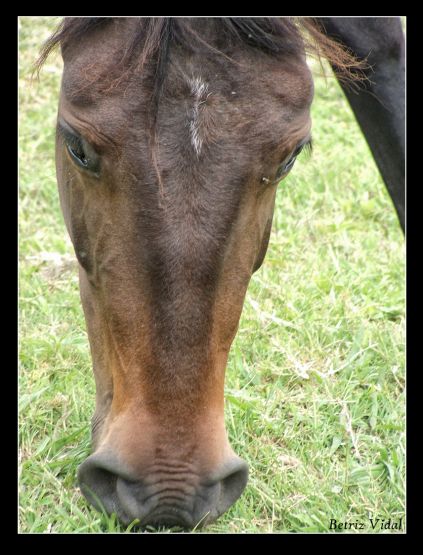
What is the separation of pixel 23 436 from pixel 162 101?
171 cm

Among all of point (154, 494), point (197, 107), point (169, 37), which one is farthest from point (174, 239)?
point (154, 494)

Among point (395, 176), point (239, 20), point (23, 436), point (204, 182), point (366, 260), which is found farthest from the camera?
point (366, 260)

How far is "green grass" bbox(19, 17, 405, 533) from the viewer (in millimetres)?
3098

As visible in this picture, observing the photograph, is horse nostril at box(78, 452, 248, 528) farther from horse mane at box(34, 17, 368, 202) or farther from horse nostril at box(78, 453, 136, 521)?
horse mane at box(34, 17, 368, 202)

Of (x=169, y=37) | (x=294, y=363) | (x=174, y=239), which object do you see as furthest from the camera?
(x=294, y=363)

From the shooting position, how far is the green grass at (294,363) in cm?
310


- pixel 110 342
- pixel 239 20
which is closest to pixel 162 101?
pixel 239 20

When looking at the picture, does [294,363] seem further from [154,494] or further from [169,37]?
[169,37]

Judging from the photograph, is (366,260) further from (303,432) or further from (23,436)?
(23,436)

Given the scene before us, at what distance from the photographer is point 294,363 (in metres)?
3.97

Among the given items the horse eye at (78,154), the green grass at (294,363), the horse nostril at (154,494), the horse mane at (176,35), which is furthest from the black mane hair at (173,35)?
the green grass at (294,363)

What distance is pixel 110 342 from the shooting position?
2.51 m

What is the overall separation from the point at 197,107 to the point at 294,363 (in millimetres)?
1944

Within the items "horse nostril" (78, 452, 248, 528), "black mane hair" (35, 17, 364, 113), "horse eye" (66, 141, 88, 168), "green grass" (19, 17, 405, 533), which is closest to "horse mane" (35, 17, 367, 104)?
"black mane hair" (35, 17, 364, 113)
